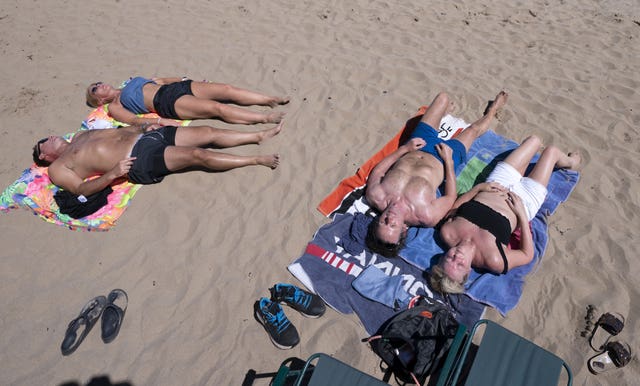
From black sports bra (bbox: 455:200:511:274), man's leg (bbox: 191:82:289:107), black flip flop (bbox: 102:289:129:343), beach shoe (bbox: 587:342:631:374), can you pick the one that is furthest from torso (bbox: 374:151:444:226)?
black flip flop (bbox: 102:289:129:343)

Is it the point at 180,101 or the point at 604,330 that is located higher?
the point at 180,101

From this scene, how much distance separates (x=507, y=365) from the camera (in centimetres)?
291

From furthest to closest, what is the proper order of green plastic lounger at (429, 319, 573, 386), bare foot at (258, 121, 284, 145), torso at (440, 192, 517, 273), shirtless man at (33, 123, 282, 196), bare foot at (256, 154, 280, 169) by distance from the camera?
bare foot at (258, 121, 284, 145)
bare foot at (256, 154, 280, 169)
shirtless man at (33, 123, 282, 196)
torso at (440, 192, 517, 273)
green plastic lounger at (429, 319, 573, 386)

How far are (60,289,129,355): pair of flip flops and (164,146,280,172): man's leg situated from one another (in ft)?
5.58

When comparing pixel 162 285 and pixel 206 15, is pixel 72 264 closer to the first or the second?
pixel 162 285

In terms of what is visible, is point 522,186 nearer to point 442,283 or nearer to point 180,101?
point 442,283

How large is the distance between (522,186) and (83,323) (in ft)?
16.1

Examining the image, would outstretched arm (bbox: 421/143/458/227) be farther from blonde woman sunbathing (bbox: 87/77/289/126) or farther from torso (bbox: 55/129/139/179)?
torso (bbox: 55/129/139/179)

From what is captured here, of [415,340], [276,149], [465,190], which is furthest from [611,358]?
[276,149]

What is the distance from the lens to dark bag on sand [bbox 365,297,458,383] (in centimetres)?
334

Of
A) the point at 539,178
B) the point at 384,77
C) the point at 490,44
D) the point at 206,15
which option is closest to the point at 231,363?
the point at 539,178

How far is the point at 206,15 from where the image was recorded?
7730 mm

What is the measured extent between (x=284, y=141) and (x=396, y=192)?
1826 mm

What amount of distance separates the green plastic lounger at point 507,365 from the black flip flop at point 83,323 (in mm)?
3317
